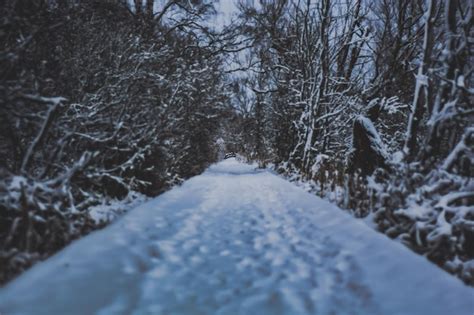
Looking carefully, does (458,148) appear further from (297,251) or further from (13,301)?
(13,301)

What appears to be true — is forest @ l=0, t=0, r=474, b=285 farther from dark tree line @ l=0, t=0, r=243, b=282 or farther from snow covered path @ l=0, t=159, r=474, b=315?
snow covered path @ l=0, t=159, r=474, b=315

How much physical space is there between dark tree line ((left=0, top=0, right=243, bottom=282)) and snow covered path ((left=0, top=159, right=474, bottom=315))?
0.49 metres

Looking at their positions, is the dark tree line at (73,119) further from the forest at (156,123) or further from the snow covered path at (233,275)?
the snow covered path at (233,275)

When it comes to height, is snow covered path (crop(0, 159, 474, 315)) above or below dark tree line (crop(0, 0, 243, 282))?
below

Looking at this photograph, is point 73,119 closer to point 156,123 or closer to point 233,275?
point 156,123

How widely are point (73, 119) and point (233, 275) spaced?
11.6 ft

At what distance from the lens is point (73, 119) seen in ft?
Result: 14.0

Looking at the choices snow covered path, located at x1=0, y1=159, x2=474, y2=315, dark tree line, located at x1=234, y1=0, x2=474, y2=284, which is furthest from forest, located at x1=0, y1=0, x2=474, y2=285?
snow covered path, located at x1=0, y1=159, x2=474, y2=315

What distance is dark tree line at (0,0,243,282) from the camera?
2639 mm

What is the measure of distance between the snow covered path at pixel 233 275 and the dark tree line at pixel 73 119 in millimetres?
490

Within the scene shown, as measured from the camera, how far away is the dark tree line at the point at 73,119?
2.64 m

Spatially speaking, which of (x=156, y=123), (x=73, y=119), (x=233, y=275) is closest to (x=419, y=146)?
(x=233, y=275)

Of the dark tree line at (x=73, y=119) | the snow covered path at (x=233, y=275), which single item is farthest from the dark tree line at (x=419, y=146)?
the dark tree line at (x=73, y=119)

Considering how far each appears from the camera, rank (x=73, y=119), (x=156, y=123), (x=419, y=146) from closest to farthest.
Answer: (x=73, y=119), (x=419, y=146), (x=156, y=123)
